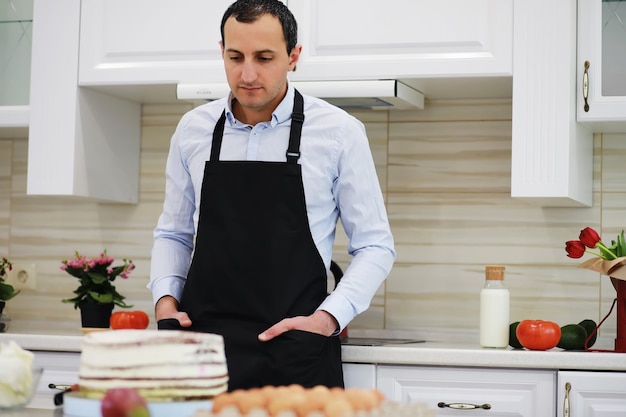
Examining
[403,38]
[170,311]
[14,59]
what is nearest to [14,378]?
[170,311]

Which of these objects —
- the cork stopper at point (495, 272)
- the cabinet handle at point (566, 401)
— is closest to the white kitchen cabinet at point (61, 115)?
the cork stopper at point (495, 272)

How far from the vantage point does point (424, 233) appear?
3010 millimetres

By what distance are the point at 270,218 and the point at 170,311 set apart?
311 millimetres

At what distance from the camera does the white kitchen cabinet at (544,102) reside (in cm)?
257

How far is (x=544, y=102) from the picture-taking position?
8.52 ft

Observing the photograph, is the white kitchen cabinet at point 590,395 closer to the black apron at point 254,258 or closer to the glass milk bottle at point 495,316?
the glass milk bottle at point 495,316

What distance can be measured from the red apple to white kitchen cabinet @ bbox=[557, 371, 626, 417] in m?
1.63

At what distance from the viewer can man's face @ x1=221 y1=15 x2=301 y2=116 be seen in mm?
2029

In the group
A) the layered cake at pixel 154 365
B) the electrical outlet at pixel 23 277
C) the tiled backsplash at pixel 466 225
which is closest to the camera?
the layered cake at pixel 154 365

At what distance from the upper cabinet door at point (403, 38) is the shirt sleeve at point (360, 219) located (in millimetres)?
518

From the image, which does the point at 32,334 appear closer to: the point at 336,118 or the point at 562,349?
the point at 336,118

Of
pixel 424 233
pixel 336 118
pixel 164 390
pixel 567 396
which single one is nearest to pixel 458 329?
pixel 424 233

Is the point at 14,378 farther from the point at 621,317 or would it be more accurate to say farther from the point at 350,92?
the point at 621,317

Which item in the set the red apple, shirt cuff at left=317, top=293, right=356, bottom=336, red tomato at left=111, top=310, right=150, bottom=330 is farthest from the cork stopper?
the red apple
